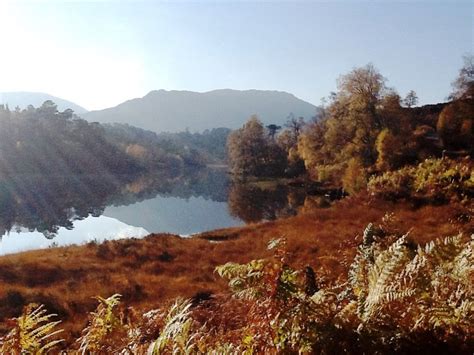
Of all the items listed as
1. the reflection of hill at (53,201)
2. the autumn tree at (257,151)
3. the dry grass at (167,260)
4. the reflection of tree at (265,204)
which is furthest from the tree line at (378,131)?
the autumn tree at (257,151)

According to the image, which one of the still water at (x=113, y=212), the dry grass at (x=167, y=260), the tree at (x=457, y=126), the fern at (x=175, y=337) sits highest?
the tree at (x=457, y=126)

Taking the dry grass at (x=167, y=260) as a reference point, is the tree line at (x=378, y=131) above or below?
above

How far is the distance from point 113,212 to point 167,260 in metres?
28.5

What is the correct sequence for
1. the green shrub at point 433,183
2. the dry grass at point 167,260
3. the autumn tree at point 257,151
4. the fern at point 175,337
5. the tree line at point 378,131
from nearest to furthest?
the fern at point 175,337
the dry grass at point 167,260
the green shrub at point 433,183
the tree line at point 378,131
the autumn tree at point 257,151

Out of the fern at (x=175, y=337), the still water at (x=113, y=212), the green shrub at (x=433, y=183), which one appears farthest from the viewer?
A: the still water at (x=113, y=212)

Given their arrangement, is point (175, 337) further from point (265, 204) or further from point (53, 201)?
point (53, 201)

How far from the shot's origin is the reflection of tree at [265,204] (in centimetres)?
3584

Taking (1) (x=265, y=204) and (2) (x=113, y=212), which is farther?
(2) (x=113, y=212)

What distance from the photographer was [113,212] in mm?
43438

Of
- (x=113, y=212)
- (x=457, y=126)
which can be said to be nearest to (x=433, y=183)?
(x=457, y=126)

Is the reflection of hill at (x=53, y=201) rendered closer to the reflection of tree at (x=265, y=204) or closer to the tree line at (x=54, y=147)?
the reflection of tree at (x=265, y=204)

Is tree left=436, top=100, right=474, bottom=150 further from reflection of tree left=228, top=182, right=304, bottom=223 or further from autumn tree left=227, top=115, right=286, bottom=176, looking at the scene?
autumn tree left=227, top=115, right=286, bottom=176

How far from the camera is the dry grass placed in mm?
11461

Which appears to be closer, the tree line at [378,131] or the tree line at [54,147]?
the tree line at [378,131]
